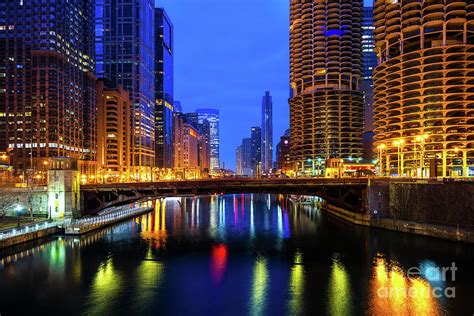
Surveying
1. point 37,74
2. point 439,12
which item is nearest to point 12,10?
point 37,74

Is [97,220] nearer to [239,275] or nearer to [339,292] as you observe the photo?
[239,275]

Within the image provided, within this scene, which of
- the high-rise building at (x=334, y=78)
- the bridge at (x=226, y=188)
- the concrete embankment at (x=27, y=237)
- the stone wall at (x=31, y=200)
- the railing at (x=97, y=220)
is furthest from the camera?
the high-rise building at (x=334, y=78)

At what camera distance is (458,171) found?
11881cm

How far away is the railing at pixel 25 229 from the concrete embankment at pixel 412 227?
5752 centimetres

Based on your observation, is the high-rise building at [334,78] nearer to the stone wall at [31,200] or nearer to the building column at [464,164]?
the building column at [464,164]

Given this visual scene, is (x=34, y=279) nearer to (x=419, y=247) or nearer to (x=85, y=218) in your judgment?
(x=85, y=218)

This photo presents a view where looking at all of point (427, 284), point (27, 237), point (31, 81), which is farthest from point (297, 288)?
point (31, 81)

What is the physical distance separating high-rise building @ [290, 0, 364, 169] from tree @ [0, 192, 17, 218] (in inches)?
5736

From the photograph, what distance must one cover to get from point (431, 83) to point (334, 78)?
72.5 metres

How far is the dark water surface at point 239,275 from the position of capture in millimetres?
34594

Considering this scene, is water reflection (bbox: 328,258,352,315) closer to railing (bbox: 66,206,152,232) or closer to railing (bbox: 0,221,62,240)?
railing (bbox: 66,206,152,232)

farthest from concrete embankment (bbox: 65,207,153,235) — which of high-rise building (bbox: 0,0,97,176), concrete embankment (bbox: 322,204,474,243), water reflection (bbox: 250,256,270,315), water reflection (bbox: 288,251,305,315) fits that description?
high-rise building (bbox: 0,0,97,176)

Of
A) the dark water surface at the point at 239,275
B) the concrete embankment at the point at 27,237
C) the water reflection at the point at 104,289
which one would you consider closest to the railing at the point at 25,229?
the concrete embankment at the point at 27,237

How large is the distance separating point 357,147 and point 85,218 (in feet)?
485
